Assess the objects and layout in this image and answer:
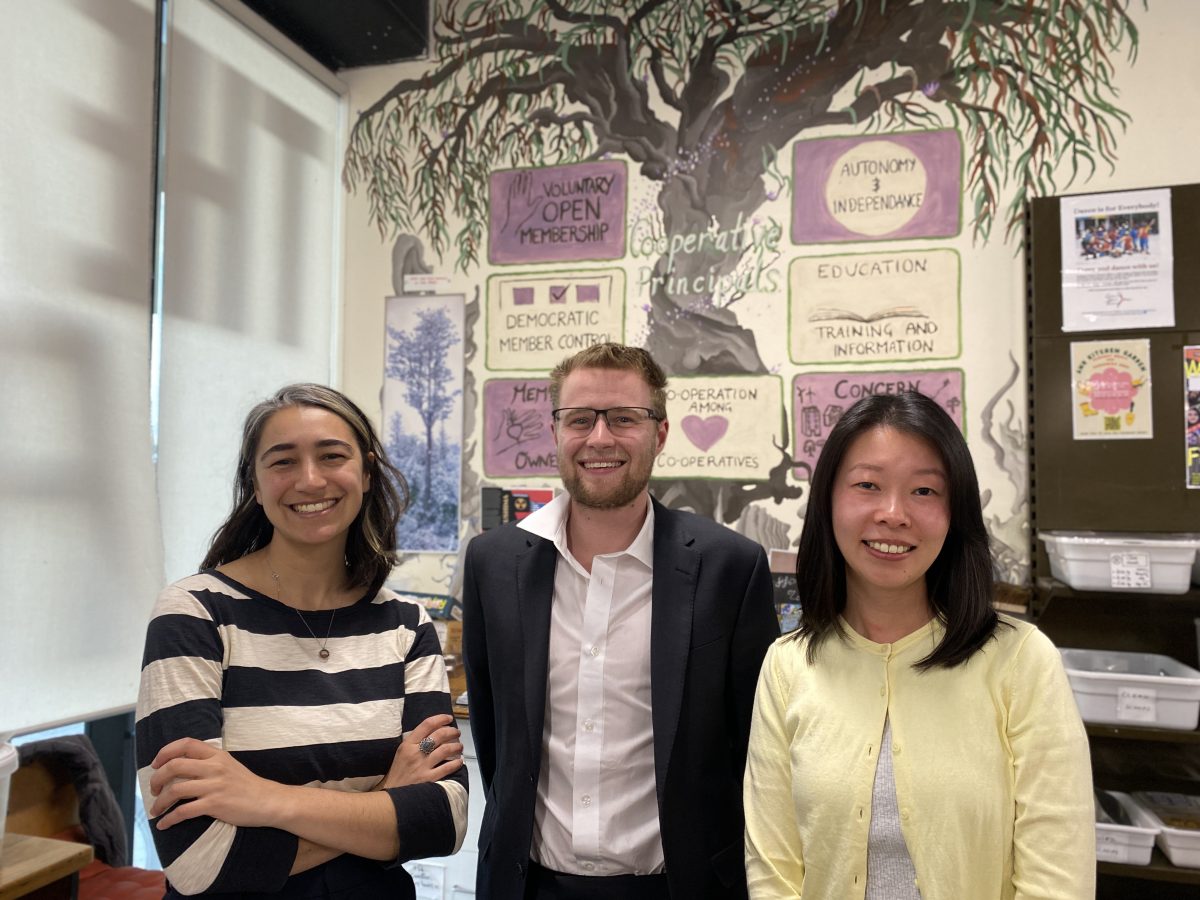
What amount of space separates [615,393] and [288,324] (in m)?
1.93

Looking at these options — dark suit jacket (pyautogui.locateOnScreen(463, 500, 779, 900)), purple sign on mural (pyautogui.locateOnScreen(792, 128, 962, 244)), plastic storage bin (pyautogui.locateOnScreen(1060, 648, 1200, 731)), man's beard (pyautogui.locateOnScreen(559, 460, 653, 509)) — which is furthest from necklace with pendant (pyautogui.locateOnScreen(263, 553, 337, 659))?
purple sign on mural (pyautogui.locateOnScreen(792, 128, 962, 244))

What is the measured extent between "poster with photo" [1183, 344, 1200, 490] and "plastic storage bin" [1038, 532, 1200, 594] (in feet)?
0.83

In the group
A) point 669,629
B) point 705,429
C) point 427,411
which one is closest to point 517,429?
point 427,411

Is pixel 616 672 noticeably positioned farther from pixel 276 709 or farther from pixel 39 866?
pixel 39 866

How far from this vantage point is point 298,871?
4.28 feet

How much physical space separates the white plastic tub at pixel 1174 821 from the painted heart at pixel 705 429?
1.60 meters

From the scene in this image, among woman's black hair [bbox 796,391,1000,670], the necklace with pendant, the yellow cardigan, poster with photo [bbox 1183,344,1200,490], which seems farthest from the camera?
poster with photo [bbox 1183,344,1200,490]

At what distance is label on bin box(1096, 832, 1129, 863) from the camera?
222 cm

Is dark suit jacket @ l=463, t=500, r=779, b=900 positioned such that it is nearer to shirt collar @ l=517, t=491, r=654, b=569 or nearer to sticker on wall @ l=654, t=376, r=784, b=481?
shirt collar @ l=517, t=491, r=654, b=569

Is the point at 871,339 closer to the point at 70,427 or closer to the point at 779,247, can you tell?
the point at 779,247

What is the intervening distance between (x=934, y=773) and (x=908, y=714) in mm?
88

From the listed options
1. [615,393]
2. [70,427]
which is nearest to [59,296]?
[70,427]

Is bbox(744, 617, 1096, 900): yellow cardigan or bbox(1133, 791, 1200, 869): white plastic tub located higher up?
bbox(744, 617, 1096, 900): yellow cardigan

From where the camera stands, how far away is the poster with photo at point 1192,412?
2.47 metres
